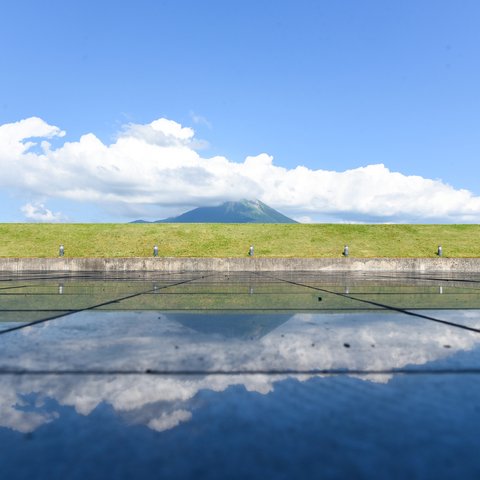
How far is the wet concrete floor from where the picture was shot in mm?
1575

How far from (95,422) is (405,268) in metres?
21.6

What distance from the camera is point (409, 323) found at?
15.4ft

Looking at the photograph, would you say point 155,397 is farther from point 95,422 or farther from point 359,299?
point 359,299

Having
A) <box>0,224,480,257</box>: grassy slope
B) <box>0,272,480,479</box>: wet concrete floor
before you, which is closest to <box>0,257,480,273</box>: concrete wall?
<box>0,224,480,257</box>: grassy slope

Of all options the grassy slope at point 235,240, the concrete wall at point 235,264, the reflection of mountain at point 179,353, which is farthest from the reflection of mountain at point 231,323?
the grassy slope at point 235,240

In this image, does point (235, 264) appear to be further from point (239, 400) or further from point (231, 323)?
point (239, 400)

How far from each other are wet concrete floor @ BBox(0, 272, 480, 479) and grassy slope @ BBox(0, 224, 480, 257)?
23451 millimetres

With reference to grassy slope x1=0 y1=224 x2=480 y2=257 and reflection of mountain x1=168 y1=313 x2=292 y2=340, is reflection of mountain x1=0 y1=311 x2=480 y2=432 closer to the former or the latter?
reflection of mountain x1=168 y1=313 x2=292 y2=340

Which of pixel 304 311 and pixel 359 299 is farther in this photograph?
pixel 359 299

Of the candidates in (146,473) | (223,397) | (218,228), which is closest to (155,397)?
(223,397)

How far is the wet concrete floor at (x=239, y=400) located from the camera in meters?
1.58

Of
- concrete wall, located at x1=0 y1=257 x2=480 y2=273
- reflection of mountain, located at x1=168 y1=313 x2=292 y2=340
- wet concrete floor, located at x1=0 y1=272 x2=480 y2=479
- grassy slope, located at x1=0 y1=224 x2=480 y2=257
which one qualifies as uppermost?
grassy slope, located at x1=0 y1=224 x2=480 y2=257

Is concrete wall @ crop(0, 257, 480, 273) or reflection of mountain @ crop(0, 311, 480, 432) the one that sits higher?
reflection of mountain @ crop(0, 311, 480, 432)

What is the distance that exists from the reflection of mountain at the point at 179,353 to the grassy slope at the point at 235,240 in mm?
22654
